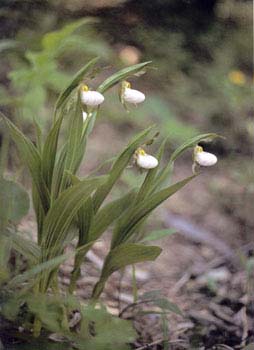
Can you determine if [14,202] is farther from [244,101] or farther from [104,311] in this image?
[244,101]

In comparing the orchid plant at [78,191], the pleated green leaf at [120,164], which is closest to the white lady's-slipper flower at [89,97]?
the orchid plant at [78,191]

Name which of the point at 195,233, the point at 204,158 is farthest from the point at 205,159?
the point at 195,233

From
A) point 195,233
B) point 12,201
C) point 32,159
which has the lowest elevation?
point 195,233

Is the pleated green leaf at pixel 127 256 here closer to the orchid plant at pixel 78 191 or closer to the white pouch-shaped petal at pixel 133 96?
the orchid plant at pixel 78 191

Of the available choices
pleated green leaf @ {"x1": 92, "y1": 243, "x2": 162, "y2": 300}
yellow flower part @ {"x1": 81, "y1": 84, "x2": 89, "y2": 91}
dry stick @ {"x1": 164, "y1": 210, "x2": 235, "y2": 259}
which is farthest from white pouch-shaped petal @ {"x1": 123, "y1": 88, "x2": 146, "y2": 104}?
dry stick @ {"x1": 164, "y1": 210, "x2": 235, "y2": 259}

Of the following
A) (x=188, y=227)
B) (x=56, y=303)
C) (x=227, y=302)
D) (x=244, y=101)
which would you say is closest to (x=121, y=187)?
(x=188, y=227)

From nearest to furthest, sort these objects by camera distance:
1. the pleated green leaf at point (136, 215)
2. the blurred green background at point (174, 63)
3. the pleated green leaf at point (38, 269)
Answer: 1. the pleated green leaf at point (38, 269)
2. the pleated green leaf at point (136, 215)
3. the blurred green background at point (174, 63)

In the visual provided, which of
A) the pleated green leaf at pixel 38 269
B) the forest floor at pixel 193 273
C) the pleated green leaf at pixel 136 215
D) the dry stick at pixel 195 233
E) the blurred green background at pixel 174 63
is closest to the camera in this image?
the pleated green leaf at pixel 38 269

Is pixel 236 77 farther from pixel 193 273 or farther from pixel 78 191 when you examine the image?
pixel 78 191
